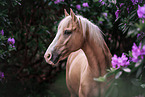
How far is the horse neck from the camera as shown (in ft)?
6.80

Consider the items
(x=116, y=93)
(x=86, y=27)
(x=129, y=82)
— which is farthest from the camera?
(x=86, y=27)

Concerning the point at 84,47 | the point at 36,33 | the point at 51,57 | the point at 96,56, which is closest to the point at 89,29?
the point at 84,47

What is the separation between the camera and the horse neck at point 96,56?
207 centimetres

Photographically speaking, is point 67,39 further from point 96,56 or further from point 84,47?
point 96,56

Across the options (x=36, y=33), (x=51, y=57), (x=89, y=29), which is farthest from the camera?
(x=36, y=33)

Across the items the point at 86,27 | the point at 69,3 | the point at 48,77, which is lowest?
the point at 48,77

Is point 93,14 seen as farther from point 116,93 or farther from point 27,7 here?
point 116,93

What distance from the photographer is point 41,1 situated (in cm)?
395

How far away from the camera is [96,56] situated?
209 centimetres

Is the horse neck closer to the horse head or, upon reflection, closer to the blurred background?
the horse head

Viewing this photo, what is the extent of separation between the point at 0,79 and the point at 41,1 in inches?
78.7

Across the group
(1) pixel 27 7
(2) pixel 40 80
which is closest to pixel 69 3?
(1) pixel 27 7

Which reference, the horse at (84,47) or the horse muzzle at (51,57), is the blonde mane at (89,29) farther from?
the horse muzzle at (51,57)

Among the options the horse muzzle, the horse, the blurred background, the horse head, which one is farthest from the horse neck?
the blurred background
